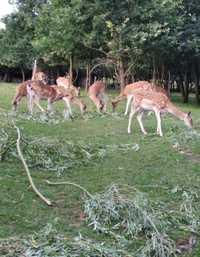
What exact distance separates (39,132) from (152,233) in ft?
26.8

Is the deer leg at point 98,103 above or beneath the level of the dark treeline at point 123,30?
beneath

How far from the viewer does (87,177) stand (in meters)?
9.34

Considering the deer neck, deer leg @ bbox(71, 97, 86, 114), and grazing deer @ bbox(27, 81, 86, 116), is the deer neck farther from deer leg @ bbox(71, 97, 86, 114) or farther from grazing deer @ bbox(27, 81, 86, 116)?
deer leg @ bbox(71, 97, 86, 114)

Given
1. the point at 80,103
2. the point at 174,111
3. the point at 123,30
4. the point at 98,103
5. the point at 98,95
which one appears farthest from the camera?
the point at 123,30

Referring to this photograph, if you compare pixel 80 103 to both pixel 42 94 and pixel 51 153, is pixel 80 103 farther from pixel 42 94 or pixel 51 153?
pixel 51 153

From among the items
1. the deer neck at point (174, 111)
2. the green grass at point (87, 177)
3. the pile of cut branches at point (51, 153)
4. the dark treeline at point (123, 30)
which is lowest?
the green grass at point (87, 177)

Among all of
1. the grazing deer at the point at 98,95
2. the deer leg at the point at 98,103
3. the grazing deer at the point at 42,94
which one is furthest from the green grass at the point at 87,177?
the grazing deer at the point at 98,95

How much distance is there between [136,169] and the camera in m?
10.0

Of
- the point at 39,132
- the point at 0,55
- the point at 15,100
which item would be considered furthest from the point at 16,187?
the point at 0,55

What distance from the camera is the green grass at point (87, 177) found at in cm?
692

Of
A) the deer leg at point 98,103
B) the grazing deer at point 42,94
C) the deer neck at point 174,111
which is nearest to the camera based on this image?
the deer neck at point 174,111

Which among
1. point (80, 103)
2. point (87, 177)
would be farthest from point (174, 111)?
point (87, 177)

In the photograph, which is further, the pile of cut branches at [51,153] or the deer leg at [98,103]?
the deer leg at [98,103]

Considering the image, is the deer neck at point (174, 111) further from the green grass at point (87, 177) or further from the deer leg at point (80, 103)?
the deer leg at point (80, 103)
